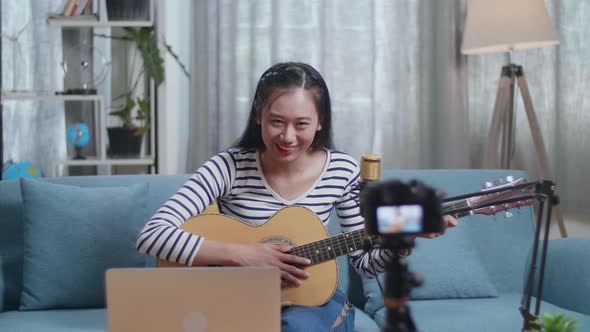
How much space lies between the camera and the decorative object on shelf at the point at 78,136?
11.1 ft

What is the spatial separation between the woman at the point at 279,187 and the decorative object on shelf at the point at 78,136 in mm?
1678

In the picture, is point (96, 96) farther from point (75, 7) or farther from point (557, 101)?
point (557, 101)

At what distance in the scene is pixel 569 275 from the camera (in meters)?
2.14

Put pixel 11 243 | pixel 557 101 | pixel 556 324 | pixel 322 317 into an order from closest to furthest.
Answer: pixel 556 324, pixel 322 317, pixel 11 243, pixel 557 101

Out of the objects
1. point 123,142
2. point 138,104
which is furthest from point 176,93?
point 123,142

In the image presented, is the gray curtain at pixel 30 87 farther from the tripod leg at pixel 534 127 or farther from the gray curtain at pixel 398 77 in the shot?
the tripod leg at pixel 534 127

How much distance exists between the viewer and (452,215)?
5.27 feet

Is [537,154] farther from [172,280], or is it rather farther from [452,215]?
[172,280]

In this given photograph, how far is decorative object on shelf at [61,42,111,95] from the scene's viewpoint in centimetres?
355

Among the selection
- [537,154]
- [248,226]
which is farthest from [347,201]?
[537,154]

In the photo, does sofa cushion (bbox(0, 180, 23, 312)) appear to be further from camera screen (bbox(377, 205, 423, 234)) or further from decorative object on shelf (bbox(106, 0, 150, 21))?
camera screen (bbox(377, 205, 423, 234))

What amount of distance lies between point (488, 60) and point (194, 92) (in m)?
1.38

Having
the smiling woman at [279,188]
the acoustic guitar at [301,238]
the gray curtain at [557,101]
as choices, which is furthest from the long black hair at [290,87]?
the gray curtain at [557,101]

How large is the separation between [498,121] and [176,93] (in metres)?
1.47
